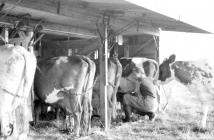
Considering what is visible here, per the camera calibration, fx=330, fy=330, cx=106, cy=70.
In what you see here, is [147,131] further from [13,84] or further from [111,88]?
[13,84]

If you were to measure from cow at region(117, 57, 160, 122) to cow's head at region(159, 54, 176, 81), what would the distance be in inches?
13.5

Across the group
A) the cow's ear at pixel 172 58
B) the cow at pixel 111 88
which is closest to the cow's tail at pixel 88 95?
the cow at pixel 111 88

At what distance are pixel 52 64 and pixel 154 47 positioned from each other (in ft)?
14.3

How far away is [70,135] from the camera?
685 centimetres

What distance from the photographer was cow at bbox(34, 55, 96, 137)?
6891mm

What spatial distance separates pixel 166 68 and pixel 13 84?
5.50m

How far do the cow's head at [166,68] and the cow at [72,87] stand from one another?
3.23 meters

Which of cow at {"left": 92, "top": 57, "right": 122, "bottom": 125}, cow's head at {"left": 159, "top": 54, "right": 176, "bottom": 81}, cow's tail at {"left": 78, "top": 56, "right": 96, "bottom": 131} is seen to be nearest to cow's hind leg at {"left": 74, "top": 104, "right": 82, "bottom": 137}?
cow's tail at {"left": 78, "top": 56, "right": 96, "bottom": 131}

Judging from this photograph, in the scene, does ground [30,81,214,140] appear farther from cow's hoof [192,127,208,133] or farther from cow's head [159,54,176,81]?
cow's head [159,54,176,81]

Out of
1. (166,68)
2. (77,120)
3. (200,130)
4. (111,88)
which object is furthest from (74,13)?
(200,130)

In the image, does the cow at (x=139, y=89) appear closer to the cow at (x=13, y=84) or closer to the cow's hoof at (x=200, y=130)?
the cow's hoof at (x=200, y=130)

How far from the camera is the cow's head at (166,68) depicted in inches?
380

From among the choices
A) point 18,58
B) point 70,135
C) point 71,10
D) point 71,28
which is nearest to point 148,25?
point 71,28

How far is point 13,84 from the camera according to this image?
5.28 metres
